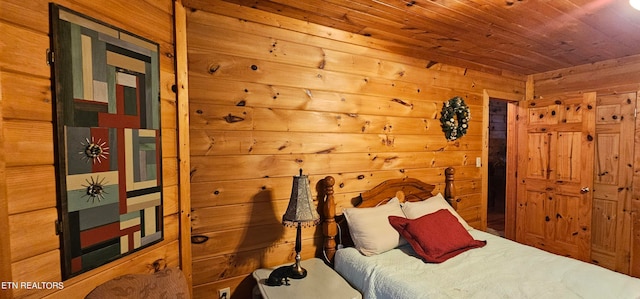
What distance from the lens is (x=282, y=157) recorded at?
2.03 metres

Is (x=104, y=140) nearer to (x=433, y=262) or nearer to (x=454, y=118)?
(x=433, y=262)

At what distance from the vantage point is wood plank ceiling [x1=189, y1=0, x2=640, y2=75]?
178cm

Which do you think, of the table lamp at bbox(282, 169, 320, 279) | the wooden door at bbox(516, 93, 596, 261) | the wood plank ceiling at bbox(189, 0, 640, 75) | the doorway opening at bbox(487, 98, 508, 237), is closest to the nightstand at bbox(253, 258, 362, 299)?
the table lamp at bbox(282, 169, 320, 279)

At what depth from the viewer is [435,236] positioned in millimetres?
1985

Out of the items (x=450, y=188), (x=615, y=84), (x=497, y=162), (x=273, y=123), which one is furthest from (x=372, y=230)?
(x=497, y=162)

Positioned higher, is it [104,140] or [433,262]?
[104,140]

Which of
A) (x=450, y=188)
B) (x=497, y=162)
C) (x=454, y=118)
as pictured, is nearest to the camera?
(x=450, y=188)

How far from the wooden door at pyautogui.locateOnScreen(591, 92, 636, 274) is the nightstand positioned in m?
3.22

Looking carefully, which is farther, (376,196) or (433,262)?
(376,196)

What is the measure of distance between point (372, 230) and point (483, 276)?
73 centimetres

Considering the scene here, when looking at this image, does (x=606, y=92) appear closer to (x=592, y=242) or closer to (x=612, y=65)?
(x=612, y=65)

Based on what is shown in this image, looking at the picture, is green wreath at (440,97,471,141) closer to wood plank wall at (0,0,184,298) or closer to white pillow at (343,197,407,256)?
white pillow at (343,197,407,256)

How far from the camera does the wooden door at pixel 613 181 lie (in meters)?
2.86

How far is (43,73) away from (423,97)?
8.90 ft
